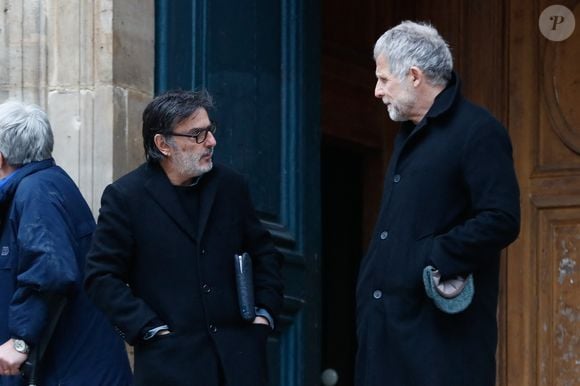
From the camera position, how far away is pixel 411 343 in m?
5.49

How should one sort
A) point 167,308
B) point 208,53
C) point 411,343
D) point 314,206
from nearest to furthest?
point 411,343, point 167,308, point 208,53, point 314,206

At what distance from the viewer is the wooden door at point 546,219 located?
8758 mm

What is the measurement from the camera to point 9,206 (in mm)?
6223

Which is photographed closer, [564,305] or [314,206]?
[314,206]

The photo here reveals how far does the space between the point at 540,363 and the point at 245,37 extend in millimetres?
2528

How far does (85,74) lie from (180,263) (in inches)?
47.3

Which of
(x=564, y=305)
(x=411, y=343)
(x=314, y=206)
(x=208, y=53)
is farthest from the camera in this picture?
(x=564, y=305)

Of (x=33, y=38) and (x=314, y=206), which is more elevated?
(x=33, y=38)

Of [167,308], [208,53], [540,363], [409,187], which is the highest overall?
[208,53]

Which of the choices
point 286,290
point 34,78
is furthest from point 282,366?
point 34,78

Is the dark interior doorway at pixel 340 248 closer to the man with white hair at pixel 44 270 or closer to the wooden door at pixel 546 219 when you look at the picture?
the wooden door at pixel 546 219

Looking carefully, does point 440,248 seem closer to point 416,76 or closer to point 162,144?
point 416,76

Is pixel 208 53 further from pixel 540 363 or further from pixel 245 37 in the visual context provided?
pixel 540 363

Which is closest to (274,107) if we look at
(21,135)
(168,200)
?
(21,135)
